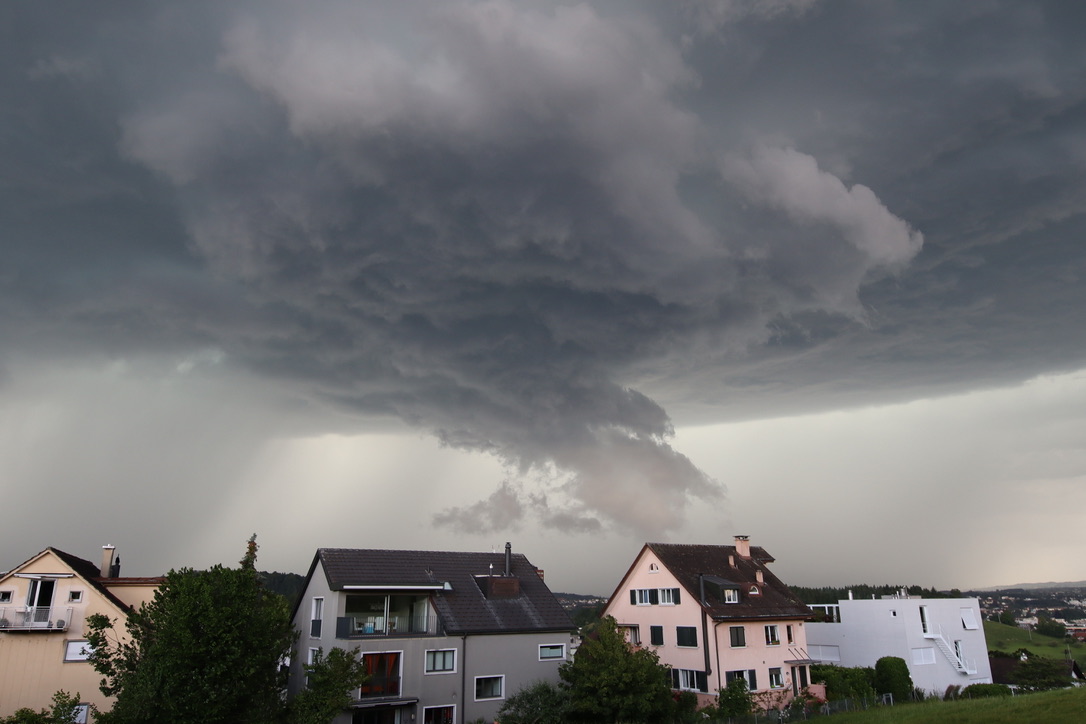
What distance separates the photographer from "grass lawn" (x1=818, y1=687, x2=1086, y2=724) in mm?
31375

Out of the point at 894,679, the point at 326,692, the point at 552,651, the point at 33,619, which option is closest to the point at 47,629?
the point at 33,619

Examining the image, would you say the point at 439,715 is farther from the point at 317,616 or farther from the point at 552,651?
the point at 317,616

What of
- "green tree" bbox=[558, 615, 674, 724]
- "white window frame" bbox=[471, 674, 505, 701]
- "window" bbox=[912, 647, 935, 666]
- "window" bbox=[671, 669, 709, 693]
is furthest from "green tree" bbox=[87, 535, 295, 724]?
"window" bbox=[912, 647, 935, 666]

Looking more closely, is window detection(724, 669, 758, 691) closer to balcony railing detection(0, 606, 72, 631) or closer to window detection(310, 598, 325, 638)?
window detection(310, 598, 325, 638)

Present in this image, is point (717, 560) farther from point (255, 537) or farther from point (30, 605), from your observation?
point (30, 605)

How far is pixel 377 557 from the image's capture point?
45.9 metres

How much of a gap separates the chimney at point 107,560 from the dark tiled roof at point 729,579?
40511 millimetres

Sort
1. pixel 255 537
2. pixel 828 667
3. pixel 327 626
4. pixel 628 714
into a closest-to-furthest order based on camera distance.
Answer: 1. pixel 628 714
2. pixel 327 626
3. pixel 255 537
4. pixel 828 667

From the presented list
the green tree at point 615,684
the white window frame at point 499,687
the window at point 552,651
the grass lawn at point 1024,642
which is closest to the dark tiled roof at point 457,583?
the window at point 552,651

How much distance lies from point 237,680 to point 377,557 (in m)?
16.2

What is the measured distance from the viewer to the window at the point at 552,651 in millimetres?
45713

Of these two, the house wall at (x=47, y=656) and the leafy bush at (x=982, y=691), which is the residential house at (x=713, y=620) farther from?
the house wall at (x=47, y=656)

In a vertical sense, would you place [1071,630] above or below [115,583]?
below

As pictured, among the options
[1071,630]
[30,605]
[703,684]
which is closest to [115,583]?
[30,605]
